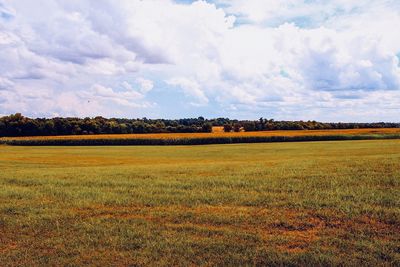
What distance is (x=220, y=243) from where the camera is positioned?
31.4 feet

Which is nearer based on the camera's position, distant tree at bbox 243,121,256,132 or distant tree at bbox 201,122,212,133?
distant tree at bbox 201,122,212,133

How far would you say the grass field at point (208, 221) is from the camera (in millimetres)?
8852

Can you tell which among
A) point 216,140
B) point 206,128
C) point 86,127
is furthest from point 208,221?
point 86,127

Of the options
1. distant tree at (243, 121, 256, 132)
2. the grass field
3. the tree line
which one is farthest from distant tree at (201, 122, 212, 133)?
the grass field

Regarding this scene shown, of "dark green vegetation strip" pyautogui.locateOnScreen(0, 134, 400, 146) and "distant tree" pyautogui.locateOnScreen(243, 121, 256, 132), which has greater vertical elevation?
"distant tree" pyautogui.locateOnScreen(243, 121, 256, 132)

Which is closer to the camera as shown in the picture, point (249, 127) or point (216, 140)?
point (216, 140)

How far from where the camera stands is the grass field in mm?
8852

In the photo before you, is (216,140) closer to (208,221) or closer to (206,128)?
(206,128)

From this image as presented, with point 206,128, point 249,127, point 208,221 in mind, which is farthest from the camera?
point 249,127

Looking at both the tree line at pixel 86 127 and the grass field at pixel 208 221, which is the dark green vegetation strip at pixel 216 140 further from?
the grass field at pixel 208 221

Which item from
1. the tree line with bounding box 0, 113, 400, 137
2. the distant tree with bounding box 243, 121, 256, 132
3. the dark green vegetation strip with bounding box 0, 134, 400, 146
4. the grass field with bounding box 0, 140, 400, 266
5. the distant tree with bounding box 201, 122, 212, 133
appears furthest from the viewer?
the distant tree with bounding box 243, 121, 256, 132

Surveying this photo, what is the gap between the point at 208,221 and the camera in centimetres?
1144

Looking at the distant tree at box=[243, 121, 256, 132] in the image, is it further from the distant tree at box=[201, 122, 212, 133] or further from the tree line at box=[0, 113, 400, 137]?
the distant tree at box=[201, 122, 212, 133]

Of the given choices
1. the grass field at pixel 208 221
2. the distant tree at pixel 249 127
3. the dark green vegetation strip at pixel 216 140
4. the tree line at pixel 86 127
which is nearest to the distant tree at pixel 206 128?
the tree line at pixel 86 127
